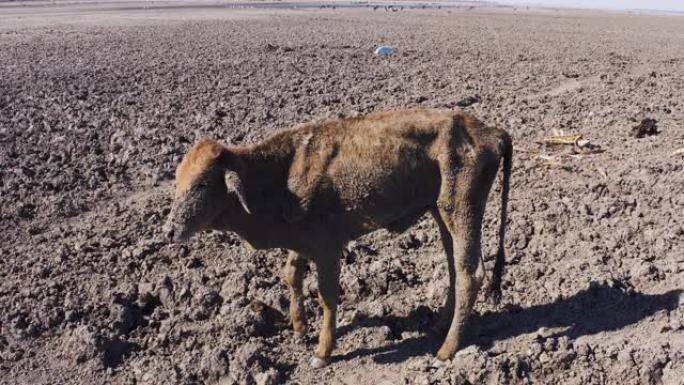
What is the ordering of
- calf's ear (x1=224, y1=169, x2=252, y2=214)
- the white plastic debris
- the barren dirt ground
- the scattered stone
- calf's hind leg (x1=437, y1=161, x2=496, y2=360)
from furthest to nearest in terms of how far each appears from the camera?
the white plastic debris, the scattered stone, the barren dirt ground, calf's hind leg (x1=437, y1=161, x2=496, y2=360), calf's ear (x1=224, y1=169, x2=252, y2=214)

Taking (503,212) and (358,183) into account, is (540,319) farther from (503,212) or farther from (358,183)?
(358,183)

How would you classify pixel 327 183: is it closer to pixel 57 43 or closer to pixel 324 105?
pixel 324 105

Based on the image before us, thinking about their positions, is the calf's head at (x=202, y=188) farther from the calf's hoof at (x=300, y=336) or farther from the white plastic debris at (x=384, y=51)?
the white plastic debris at (x=384, y=51)

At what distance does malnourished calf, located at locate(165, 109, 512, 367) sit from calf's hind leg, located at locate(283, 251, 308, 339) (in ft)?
1.36

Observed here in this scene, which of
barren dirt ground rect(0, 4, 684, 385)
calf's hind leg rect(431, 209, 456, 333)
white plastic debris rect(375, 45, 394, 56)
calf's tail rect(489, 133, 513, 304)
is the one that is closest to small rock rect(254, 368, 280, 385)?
barren dirt ground rect(0, 4, 684, 385)

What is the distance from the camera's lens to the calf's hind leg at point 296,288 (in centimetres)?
609

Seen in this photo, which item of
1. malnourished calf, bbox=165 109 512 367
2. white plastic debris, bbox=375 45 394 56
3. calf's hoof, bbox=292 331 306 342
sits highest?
malnourished calf, bbox=165 109 512 367

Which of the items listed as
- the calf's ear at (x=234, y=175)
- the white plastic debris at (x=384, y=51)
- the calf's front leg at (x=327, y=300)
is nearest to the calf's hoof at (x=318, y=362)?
the calf's front leg at (x=327, y=300)

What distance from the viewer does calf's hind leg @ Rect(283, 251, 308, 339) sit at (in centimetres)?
609

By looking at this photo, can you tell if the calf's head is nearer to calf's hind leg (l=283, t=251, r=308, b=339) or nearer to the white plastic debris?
calf's hind leg (l=283, t=251, r=308, b=339)

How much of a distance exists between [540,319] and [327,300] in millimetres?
1960

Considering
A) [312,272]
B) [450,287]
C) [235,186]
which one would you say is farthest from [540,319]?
[235,186]

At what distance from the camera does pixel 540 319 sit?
621cm

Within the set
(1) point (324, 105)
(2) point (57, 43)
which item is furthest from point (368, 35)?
(1) point (324, 105)
